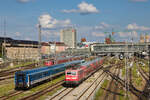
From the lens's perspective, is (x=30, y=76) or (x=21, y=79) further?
(x=30, y=76)

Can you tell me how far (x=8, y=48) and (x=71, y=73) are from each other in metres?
82.1

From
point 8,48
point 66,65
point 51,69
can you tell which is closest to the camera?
point 51,69

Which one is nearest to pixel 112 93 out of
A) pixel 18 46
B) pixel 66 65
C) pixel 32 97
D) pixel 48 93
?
pixel 48 93

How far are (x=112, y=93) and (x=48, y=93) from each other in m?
9.28

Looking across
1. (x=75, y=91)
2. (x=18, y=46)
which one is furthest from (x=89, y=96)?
(x=18, y=46)

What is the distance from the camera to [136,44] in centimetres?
12319

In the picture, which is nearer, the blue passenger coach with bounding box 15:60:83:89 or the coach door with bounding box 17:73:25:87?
the coach door with bounding box 17:73:25:87

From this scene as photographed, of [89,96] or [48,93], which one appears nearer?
[89,96]

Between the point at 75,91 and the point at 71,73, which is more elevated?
the point at 71,73

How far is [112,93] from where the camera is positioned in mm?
27547

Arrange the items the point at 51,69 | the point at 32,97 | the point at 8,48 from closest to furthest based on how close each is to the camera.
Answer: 1. the point at 32,97
2. the point at 51,69
3. the point at 8,48

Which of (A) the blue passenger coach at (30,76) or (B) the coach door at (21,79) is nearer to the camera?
(B) the coach door at (21,79)

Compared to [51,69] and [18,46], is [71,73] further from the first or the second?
[18,46]

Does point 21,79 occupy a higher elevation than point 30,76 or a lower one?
lower
